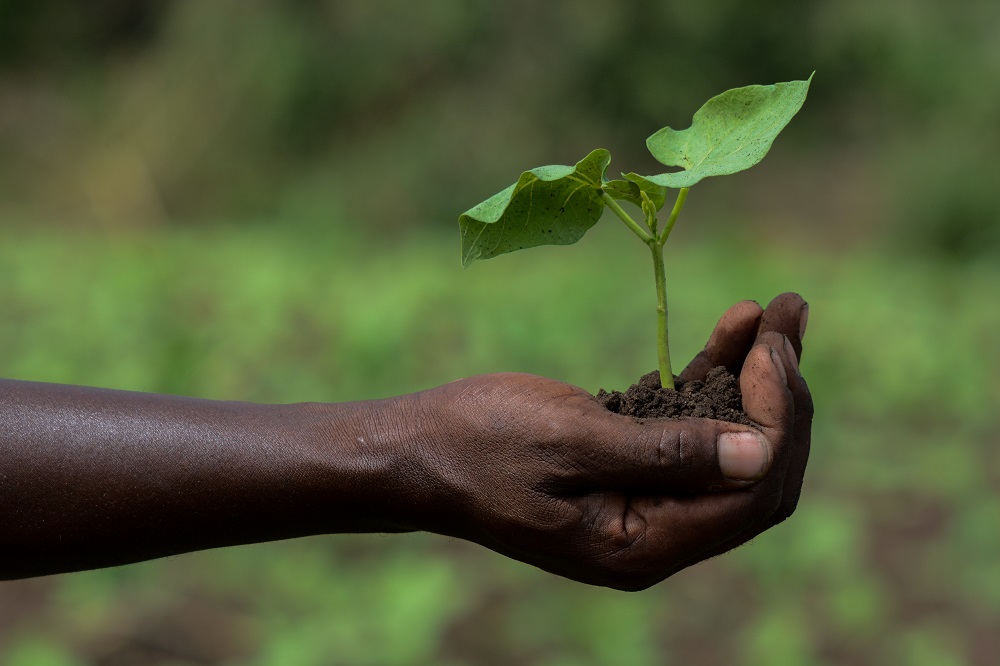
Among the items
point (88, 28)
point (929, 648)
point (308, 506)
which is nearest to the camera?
point (308, 506)

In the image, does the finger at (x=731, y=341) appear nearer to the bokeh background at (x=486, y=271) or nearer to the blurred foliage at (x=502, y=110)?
the bokeh background at (x=486, y=271)

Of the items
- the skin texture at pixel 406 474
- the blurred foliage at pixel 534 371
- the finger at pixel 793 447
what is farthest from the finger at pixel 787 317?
the blurred foliage at pixel 534 371

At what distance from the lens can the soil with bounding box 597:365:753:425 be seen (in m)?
1.55

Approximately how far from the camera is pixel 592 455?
1.46 m

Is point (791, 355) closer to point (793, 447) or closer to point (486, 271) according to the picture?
point (793, 447)

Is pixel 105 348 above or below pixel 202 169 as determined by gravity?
below

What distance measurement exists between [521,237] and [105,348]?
3758 millimetres


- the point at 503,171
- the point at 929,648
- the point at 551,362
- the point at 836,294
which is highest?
the point at 503,171

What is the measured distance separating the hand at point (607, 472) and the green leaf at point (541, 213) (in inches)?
8.4

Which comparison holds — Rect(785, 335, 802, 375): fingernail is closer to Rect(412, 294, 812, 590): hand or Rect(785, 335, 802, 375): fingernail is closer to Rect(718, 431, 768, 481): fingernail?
Rect(412, 294, 812, 590): hand

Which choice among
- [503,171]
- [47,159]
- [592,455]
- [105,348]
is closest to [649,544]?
[592,455]

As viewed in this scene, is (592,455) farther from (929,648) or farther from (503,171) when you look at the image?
(503,171)

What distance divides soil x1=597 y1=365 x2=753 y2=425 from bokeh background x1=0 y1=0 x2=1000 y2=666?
1.54m

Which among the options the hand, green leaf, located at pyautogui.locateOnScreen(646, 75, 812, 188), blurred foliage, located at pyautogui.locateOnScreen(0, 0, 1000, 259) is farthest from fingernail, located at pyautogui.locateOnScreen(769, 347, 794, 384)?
blurred foliage, located at pyautogui.locateOnScreen(0, 0, 1000, 259)
